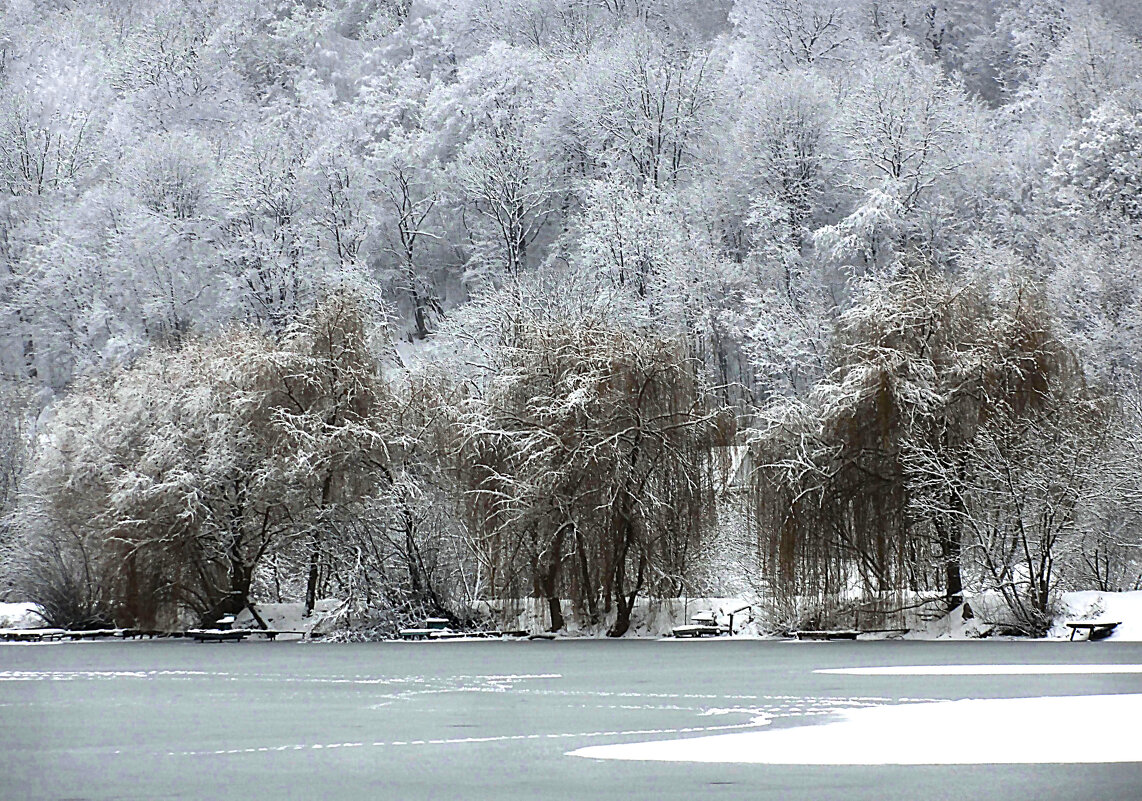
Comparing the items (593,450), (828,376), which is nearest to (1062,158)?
(828,376)

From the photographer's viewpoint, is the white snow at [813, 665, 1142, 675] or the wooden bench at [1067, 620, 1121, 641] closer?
the white snow at [813, 665, 1142, 675]

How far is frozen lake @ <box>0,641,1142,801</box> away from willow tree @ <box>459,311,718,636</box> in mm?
5665

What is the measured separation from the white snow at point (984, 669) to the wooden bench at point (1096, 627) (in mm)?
8072

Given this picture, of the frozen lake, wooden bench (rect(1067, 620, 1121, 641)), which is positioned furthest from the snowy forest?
the frozen lake

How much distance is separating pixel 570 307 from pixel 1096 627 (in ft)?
78.6

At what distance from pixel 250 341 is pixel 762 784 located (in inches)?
1295

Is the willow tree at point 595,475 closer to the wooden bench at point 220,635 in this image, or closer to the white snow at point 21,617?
the wooden bench at point 220,635

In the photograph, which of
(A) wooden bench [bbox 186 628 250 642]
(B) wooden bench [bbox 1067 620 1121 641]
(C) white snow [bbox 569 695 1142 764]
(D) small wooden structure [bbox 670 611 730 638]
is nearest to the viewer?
(C) white snow [bbox 569 695 1142 764]

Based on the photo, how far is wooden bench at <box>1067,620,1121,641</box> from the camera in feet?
96.3

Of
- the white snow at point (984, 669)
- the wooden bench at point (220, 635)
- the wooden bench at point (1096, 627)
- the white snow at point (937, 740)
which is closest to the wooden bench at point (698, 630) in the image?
the wooden bench at point (1096, 627)

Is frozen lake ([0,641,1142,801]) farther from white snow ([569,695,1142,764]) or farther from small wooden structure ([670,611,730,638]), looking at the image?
small wooden structure ([670,611,730,638])

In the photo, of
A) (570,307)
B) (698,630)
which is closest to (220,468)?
(698,630)

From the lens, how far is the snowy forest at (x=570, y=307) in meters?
33.8

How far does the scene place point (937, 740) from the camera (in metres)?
12.4
